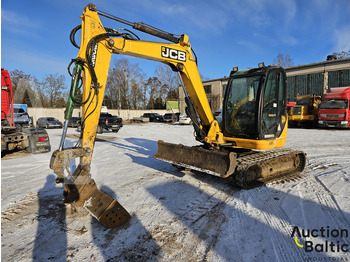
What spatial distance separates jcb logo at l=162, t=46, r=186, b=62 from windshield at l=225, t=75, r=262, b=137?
138 centimetres

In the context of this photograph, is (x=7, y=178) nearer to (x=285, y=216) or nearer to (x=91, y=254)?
(x=91, y=254)

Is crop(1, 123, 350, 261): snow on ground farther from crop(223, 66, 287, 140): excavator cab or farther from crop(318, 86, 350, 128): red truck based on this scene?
crop(318, 86, 350, 128): red truck

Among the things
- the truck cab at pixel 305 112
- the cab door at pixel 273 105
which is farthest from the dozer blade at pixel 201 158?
the truck cab at pixel 305 112

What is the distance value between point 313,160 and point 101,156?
23.3 feet

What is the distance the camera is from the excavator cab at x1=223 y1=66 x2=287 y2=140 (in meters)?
4.82

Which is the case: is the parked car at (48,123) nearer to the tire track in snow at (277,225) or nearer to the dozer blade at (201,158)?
the dozer blade at (201,158)

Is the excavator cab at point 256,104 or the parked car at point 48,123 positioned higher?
the excavator cab at point 256,104

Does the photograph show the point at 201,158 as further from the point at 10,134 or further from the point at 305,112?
the point at 305,112

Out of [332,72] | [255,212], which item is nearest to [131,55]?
[255,212]

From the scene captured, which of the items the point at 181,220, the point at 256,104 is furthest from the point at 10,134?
the point at 256,104

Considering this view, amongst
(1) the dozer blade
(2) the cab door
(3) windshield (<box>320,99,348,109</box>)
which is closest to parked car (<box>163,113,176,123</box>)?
(3) windshield (<box>320,99,348,109</box>)

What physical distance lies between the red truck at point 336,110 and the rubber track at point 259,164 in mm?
14102

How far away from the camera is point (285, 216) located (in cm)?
340

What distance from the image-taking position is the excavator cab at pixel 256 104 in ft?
15.8
